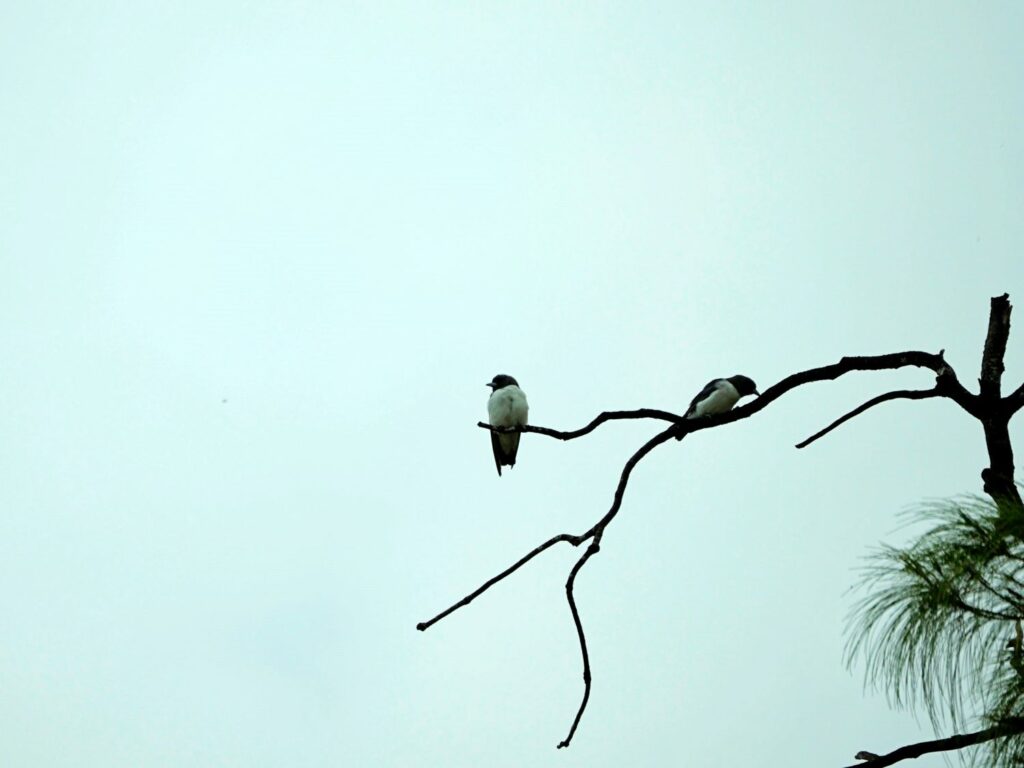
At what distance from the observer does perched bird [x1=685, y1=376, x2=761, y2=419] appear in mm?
8641

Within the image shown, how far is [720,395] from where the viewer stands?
865 cm

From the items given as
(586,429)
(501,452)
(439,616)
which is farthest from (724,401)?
(439,616)

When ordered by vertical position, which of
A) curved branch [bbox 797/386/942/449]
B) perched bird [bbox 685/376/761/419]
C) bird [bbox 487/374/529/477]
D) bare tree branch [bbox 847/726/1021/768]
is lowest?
bare tree branch [bbox 847/726/1021/768]

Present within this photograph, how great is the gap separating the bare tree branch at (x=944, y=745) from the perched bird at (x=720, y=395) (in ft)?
18.8

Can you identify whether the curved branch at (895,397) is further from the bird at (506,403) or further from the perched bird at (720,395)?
the bird at (506,403)

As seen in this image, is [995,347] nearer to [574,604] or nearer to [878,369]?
[878,369]

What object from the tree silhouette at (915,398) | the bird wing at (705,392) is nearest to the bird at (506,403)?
the bird wing at (705,392)

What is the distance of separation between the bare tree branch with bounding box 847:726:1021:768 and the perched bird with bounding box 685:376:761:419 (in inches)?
226

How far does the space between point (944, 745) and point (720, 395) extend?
615 cm

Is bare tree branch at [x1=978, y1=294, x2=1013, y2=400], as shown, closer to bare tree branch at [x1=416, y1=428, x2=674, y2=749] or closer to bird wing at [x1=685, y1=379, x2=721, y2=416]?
bare tree branch at [x1=416, y1=428, x2=674, y2=749]

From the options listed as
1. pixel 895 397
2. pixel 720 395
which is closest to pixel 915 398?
pixel 895 397

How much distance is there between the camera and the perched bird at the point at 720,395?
28.3ft

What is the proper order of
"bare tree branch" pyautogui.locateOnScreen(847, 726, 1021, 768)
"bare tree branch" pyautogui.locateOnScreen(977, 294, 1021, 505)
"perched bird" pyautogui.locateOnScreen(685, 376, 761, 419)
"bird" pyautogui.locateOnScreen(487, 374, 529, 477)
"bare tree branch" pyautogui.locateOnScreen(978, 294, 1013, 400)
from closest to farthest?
"bare tree branch" pyautogui.locateOnScreen(847, 726, 1021, 768) → "bare tree branch" pyautogui.locateOnScreen(977, 294, 1021, 505) → "bare tree branch" pyautogui.locateOnScreen(978, 294, 1013, 400) → "perched bird" pyautogui.locateOnScreen(685, 376, 761, 419) → "bird" pyautogui.locateOnScreen(487, 374, 529, 477)

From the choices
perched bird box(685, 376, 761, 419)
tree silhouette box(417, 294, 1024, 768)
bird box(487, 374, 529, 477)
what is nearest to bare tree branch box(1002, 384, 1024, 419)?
tree silhouette box(417, 294, 1024, 768)
